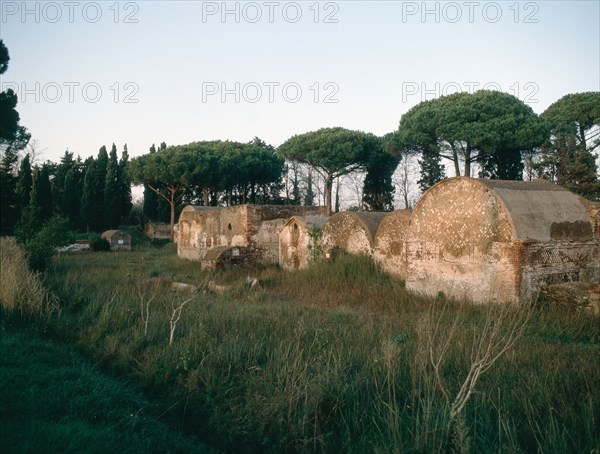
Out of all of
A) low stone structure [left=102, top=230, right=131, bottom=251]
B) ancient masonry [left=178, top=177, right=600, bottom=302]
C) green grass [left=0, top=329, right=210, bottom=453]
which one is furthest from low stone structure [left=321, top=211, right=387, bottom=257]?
low stone structure [left=102, top=230, right=131, bottom=251]

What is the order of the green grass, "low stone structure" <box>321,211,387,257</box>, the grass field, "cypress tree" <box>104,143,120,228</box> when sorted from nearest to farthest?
the green grass < the grass field < "low stone structure" <box>321,211,387,257</box> < "cypress tree" <box>104,143,120,228</box>

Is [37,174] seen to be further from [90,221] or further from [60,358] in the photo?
[60,358]

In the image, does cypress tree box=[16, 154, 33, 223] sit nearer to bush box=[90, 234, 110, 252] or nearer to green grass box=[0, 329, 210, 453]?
bush box=[90, 234, 110, 252]

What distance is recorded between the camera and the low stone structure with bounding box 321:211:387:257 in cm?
1349

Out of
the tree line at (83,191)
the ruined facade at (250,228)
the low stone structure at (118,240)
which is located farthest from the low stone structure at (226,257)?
the tree line at (83,191)

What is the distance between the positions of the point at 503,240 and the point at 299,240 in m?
8.40

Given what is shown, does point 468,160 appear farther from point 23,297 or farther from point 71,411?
point 71,411

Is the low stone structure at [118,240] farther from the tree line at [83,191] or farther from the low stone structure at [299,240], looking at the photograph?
the low stone structure at [299,240]

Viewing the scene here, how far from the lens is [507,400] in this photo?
392 cm

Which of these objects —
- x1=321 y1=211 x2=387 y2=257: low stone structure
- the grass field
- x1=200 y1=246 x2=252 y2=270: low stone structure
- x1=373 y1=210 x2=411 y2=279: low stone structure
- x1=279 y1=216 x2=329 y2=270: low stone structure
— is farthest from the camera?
x1=200 y1=246 x2=252 y2=270: low stone structure

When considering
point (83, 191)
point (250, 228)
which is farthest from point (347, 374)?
point (83, 191)

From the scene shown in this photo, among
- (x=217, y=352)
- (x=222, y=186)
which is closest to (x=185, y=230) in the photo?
(x=222, y=186)

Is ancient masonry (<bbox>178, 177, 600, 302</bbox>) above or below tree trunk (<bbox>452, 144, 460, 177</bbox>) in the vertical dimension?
below

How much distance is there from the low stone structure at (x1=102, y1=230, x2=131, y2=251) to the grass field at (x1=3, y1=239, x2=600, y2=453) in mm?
22464
